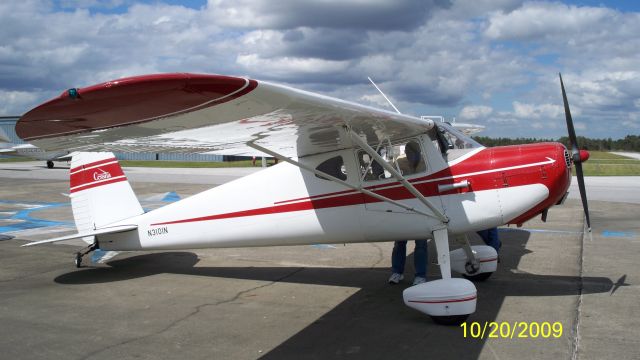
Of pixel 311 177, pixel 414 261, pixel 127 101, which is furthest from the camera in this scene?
pixel 414 261

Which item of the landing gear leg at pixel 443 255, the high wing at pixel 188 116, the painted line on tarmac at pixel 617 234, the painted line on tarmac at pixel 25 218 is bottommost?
the painted line on tarmac at pixel 617 234

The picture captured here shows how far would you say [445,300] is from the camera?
17.7 ft

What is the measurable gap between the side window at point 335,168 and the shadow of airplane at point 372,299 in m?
1.59

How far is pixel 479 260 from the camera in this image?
7.17 m

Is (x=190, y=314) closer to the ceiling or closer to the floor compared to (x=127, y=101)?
closer to the floor

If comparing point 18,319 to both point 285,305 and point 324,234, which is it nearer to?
point 285,305

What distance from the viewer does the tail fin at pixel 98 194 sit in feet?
26.2

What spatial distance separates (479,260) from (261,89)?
4.88m

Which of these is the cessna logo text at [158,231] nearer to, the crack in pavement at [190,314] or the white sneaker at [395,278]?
the crack in pavement at [190,314]

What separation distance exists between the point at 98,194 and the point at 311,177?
3631 mm

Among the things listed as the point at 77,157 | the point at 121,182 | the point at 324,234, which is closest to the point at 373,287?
the point at 324,234

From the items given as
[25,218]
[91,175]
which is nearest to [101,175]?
[91,175]
